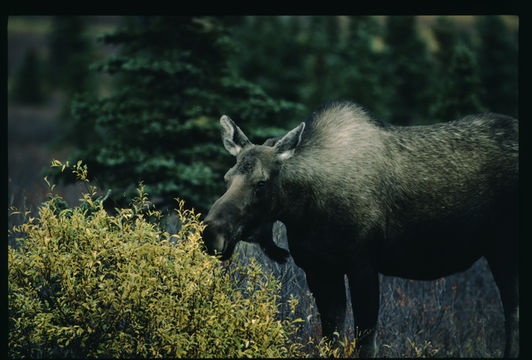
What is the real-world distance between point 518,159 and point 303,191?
2483 mm

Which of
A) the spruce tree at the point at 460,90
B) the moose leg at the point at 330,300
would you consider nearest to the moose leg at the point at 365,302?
the moose leg at the point at 330,300

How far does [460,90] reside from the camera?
43.8ft

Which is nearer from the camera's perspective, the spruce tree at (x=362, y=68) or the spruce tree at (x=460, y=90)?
the spruce tree at (x=460, y=90)

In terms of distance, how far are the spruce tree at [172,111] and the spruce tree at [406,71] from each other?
598 inches

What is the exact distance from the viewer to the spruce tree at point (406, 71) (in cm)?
2355

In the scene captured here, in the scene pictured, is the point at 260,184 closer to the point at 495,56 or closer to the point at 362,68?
the point at 362,68

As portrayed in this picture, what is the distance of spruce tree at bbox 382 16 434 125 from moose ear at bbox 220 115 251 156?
1956 cm

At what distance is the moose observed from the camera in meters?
4.84

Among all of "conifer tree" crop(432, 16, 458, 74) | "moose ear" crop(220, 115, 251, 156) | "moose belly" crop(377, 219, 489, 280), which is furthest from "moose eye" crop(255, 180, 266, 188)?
"conifer tree" crop(432, 16, 458, 74)

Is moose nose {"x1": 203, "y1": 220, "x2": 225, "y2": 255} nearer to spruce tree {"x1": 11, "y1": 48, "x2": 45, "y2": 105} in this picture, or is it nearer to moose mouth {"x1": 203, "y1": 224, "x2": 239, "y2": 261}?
moose mouth {"x1": 203, "y1": 224, "x2": 239, "y2": 261}

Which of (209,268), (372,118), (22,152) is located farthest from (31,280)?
(22,152)

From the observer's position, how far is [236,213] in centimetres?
430

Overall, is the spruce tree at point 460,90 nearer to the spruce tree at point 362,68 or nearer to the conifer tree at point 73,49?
the spruce tree at point 362,68

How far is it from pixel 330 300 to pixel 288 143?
1687mm
